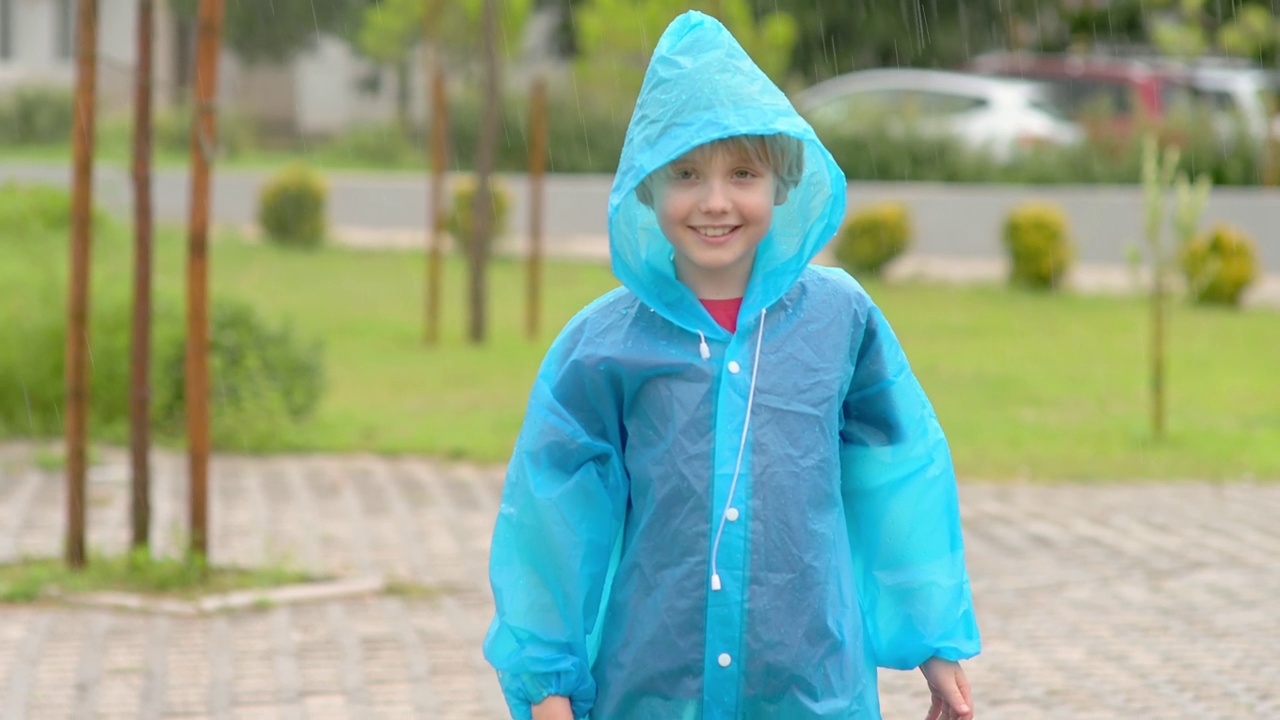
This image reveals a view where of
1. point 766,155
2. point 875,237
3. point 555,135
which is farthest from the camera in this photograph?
point 555,135

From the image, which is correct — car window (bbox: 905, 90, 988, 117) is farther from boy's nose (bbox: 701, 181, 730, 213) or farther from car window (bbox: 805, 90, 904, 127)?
boy's nose (bbox: 701, 181, 730, 213)

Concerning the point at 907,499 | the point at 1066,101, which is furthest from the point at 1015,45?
the point at 907,499

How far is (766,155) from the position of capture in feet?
9.23

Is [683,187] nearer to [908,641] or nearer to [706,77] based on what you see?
[706,77]

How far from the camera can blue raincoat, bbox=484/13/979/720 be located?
107 inches

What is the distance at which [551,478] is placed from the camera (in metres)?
2.78

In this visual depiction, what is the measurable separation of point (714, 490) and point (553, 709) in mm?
394

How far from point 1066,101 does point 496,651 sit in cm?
2478

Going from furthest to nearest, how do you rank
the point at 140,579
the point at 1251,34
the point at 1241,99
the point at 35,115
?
the point at 35,115 → the point at 1251,34 → the point at 1241,99 → the point at 140,579

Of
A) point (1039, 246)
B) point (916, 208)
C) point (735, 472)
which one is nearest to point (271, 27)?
point (916, 208)

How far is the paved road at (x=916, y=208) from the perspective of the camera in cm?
1827

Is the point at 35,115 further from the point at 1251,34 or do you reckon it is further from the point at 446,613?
the point at 446,613

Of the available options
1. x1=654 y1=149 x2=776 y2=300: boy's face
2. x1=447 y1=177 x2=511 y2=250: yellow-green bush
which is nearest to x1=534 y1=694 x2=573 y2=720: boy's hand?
x1=654 y1=149 x2=776 y2=300: boy's face

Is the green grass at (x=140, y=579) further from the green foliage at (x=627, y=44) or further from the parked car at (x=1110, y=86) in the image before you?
the parked car at (x=1110, y=86)
